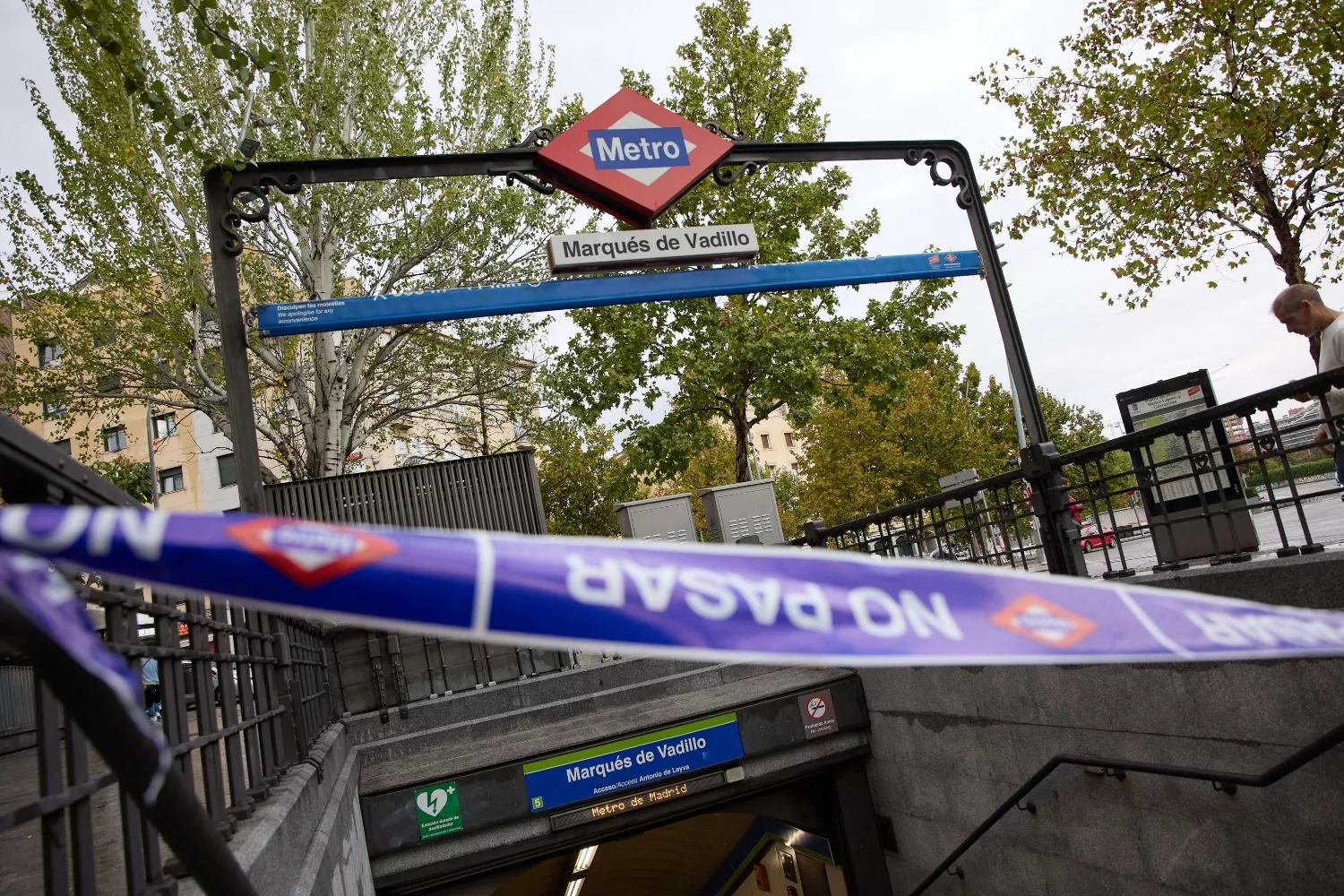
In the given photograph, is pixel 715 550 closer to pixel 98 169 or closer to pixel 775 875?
pixel 775 875

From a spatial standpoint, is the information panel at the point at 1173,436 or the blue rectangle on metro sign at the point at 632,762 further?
the blue rectangle on metro sign at the point at 632,762

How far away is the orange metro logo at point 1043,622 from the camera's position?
1587mm

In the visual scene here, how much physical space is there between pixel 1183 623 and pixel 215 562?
1.72 m

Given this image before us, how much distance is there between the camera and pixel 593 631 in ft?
4.18

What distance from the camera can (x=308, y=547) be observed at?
123 centimetres

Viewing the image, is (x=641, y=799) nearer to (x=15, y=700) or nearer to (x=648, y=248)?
(x=648, y=248)

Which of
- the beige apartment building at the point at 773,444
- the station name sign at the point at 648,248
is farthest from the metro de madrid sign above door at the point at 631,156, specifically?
the beige apartment building at the point at 773,444

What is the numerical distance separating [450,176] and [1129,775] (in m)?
7.23

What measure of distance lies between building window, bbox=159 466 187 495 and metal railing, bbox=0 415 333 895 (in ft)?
142

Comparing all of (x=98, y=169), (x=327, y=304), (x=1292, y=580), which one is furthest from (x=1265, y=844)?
(x=98, y=169)

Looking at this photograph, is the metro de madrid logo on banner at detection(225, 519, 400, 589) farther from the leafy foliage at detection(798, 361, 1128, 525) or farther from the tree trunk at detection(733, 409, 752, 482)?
the leafy foliage at detection(798, 361, 1128, 525)

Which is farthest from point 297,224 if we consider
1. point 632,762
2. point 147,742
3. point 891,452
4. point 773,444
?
point 773,444

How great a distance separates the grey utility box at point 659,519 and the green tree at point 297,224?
5.71 m

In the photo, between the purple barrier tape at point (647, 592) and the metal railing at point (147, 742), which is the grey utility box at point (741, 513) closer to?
the metal railing at point (147, 742)
